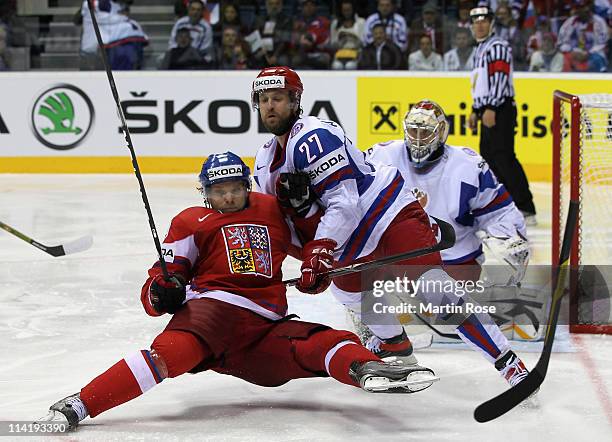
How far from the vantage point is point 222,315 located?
3.06 metres

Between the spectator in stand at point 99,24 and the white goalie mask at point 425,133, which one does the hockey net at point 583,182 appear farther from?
the spectator in stand at point 99,24

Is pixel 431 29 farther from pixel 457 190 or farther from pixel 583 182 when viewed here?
pixel 457 190

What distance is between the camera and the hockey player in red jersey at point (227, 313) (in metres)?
2.89

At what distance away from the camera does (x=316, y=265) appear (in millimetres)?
3082

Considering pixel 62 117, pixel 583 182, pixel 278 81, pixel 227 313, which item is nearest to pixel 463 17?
pixel 62 117

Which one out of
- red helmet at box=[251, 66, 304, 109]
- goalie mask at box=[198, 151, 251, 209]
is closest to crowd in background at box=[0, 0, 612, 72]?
red helmet at box=[251, 66, 304, 109]

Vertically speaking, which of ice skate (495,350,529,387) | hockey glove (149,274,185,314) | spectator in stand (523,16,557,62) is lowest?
ice skate (495,350,529,387)

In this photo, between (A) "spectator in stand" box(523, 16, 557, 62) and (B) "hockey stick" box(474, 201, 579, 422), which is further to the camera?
(A) "spectator in stand" box(523, 16, 557, 62)

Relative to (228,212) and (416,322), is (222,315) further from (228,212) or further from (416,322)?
(416,322)

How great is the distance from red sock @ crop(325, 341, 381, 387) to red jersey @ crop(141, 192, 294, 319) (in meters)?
0.25

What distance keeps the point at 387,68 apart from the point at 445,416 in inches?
224

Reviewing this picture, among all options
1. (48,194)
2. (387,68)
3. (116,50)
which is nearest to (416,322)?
(48,194)

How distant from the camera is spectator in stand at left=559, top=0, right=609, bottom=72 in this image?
8372 millimetres

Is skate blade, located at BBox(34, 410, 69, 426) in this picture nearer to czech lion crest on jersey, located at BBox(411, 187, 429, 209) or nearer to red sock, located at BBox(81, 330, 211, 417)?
red sock, located at BBox(81, 330, 211, 417)
